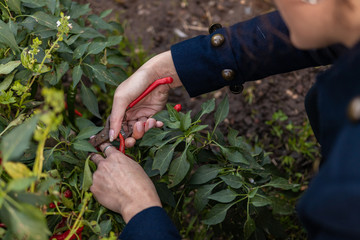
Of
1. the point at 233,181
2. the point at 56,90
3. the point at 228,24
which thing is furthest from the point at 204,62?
the point at 228,24

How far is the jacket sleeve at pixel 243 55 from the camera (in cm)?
141

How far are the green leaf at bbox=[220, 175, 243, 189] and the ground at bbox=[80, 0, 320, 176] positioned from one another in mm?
842

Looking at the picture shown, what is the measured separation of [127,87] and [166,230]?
562 millimetres

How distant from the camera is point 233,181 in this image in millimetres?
1353

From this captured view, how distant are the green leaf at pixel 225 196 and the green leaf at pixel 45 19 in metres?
0.79

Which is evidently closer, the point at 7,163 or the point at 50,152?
the point at 7,163

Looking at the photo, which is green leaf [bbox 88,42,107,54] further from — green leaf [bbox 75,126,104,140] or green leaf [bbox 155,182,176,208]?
green leaf [bbox 155,182,176,208]

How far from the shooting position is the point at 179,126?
1.32 metres

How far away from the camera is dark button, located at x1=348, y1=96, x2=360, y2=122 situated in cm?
75

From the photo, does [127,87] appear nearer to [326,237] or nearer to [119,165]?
[119,165]

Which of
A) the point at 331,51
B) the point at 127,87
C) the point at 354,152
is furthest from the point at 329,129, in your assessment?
the point at 127,87

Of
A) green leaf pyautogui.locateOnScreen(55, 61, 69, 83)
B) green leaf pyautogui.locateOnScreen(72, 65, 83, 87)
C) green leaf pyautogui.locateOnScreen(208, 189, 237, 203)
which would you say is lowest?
green leaf pyautogui.locateOnScreen(208, 189, 237, 203)

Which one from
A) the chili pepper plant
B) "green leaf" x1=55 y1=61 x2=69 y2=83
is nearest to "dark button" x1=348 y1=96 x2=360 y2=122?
the chili pepper plant

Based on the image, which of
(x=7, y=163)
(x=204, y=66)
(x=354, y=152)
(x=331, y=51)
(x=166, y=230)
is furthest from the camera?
(x=204, y=66)
